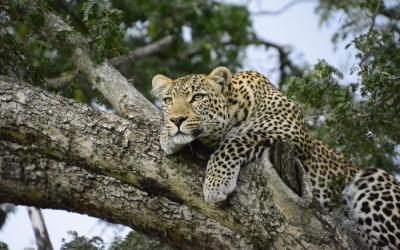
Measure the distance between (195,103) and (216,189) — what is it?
219 cm

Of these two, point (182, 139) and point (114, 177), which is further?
point (182, 139)

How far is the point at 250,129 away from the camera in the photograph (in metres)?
8.55

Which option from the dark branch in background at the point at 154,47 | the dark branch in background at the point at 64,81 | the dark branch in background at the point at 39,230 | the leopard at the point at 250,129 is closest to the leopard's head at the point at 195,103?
the leopard at the point at 250,129

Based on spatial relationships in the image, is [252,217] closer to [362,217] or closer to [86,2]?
[362,217]

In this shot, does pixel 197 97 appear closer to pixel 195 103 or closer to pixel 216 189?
pixel 195 103

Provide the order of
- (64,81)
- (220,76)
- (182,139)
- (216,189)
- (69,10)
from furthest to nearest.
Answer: (69,10) < (64,81) < (220,76) < (182,139) < (216,189)

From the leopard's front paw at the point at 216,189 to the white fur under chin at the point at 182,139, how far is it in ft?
1.76

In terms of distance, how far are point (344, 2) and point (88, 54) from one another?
5544 mm

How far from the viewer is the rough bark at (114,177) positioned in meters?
6.80

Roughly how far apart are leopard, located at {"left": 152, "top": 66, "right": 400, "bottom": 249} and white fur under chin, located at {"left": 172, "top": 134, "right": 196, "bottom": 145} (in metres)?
0.02

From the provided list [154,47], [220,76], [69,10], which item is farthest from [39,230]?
[154,47]

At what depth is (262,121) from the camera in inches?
340

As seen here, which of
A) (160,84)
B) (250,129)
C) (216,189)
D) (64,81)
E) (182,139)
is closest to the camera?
(216,189)

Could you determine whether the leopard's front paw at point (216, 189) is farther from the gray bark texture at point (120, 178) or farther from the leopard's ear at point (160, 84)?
the leopard's ear at point (160, 84)
